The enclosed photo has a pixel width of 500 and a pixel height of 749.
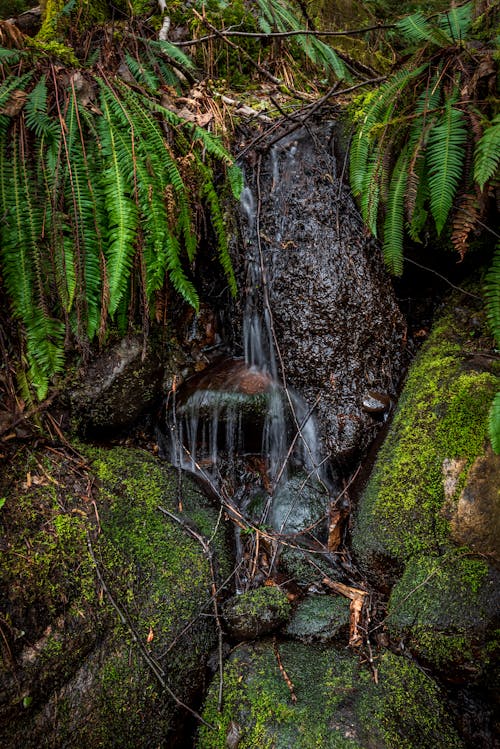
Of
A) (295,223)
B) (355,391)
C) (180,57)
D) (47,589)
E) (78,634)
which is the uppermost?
(180,57)

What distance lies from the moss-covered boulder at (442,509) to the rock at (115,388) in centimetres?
161

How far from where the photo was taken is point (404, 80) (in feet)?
8.16

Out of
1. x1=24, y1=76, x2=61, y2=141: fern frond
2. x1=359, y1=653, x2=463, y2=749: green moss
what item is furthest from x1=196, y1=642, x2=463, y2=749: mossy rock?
x1=24, y1=76, x2=61, y2=141: fern frond

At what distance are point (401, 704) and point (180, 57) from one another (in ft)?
12.9

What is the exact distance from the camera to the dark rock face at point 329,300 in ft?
9.90

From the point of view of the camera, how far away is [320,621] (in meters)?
2.23

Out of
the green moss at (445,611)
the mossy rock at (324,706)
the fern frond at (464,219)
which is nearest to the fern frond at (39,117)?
the fern frond at (464,219)

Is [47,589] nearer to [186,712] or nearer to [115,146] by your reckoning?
[186,712]

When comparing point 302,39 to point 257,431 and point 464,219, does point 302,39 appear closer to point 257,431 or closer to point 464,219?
point 464,219

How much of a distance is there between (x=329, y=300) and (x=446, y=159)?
1098 millimetres

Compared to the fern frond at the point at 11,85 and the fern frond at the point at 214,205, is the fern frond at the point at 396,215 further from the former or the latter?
the fern frond at the point at 11,85

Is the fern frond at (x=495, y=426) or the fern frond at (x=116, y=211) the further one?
the fern frond at (x=116, y=211)

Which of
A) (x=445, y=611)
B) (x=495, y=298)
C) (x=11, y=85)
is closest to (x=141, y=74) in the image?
(x=11, y=85)

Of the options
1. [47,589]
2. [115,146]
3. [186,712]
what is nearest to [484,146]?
[115,146]
